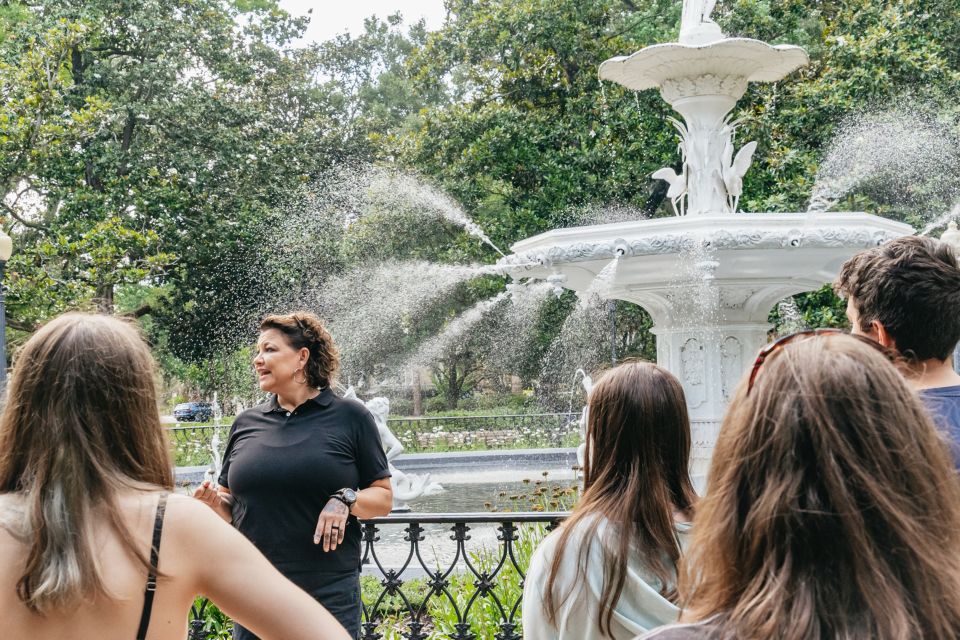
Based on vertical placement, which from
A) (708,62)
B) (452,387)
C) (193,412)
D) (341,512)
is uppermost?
(708,62)

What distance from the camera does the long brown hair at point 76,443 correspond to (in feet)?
4.68

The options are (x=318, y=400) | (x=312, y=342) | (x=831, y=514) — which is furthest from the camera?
→ (x=312, y=342)

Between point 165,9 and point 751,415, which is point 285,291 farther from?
point 751,415

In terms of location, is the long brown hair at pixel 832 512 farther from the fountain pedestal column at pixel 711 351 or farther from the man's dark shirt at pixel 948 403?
the fountain pedestal column at pixel 711 351

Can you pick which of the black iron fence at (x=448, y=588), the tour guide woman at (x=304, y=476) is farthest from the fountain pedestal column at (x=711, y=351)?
the tour guide woman at (x=304, y=476)

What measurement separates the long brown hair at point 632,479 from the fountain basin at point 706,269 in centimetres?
349

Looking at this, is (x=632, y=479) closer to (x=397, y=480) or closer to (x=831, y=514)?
(x=831, y=514)

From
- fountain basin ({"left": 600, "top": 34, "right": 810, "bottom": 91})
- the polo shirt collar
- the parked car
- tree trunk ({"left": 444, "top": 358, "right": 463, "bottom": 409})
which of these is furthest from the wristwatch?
the parked car

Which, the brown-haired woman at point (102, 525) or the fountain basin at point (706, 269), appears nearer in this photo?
the brown-haired woman at point (102, 525)

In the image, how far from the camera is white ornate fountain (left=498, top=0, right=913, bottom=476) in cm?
568

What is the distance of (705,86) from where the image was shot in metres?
7.07

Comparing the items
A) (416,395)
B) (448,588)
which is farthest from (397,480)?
(416,395)

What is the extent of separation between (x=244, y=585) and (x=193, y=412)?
38.3 metres

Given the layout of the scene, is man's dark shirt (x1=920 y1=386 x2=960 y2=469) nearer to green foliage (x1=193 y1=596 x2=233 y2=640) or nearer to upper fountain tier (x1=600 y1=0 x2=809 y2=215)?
green foliage (x1=193 y1=596 x2=233 y2=640)
